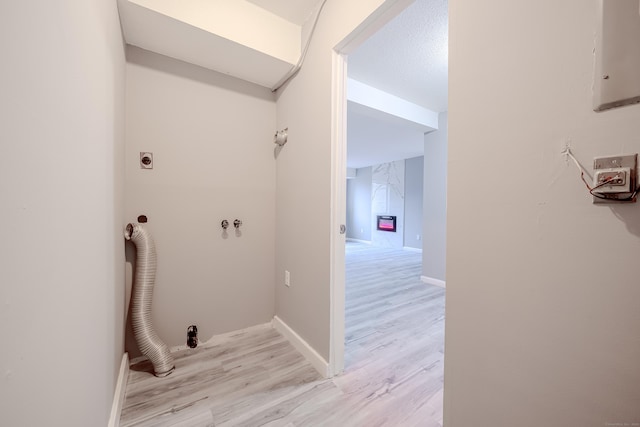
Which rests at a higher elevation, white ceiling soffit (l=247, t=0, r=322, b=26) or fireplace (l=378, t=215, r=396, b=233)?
white ceiling soffit (l=247, t=0, r=322, b=26)

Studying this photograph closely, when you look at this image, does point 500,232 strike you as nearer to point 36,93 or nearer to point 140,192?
point 36,93

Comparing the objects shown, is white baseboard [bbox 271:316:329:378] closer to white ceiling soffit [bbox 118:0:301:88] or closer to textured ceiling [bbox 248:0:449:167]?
white ceiling soffit [bbox 118:0:301:88]

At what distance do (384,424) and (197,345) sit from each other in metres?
1.41

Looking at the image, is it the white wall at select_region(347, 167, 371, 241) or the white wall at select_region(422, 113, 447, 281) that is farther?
the white wall at select_region(347, 167, 371, 241)

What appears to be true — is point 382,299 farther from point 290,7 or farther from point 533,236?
point 290,7

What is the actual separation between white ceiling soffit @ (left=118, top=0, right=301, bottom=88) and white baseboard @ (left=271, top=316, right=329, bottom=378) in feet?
6.76

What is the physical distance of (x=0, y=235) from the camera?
38cm

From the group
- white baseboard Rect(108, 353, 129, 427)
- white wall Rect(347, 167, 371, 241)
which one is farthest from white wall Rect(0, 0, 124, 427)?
white wall Rect(347, 167, 371, 241)

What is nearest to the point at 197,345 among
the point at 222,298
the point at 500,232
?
the point at 222,298

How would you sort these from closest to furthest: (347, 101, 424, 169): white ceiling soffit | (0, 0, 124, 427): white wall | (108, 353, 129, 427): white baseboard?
(0, 0, 124, 427): white wall → (108, 353, 129, 427): white baseboard → (347, 101, 424, 169): white ceiling soffit

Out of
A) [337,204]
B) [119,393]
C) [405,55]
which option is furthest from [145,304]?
[405,55]

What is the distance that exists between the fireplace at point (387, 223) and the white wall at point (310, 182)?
5.37 m

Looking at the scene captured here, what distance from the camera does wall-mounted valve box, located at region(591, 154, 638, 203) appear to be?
1.73 feet

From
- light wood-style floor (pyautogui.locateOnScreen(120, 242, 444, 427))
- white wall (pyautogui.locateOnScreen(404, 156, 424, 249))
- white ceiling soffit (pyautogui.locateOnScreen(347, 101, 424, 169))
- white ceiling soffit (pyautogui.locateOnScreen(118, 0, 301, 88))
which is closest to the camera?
light wood-style floor (pyautogui.locateOnScreen(120, 242, 444, 427))
